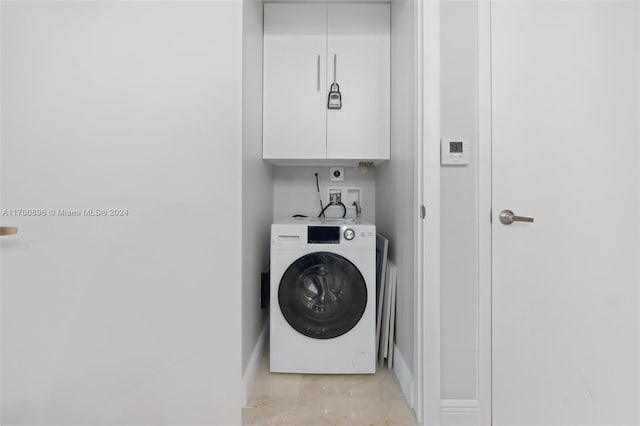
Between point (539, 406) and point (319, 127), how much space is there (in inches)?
71.7

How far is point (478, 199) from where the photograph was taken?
126 centimetres

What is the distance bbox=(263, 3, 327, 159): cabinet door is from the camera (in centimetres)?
190

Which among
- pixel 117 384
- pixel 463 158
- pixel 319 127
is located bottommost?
pixel 117 384

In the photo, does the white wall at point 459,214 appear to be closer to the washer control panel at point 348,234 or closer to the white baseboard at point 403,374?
the white baseboard at point 403,374

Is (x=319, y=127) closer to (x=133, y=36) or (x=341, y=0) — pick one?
(x=341, y=0)

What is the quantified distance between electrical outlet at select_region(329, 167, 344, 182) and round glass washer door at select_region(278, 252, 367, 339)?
2.80ft

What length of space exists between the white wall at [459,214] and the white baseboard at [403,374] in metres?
0.18

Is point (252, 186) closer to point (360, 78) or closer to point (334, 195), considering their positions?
point (334, 195)

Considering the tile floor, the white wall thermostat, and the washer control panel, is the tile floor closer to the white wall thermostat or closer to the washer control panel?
the washer control panel

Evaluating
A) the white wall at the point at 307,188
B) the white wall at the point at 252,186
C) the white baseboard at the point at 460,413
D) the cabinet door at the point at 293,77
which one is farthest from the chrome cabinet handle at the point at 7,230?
the white baseboard at the point at 460,413

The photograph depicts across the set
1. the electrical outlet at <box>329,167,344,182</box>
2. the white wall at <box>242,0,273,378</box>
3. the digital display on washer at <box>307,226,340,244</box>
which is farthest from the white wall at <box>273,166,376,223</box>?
the digital display on washer at <box>307,226,340,244</box>

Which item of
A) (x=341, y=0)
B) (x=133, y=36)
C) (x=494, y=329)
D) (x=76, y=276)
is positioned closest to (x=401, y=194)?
(x=494, y=329)

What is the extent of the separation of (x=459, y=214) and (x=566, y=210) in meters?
0.39

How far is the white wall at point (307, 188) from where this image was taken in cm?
233
